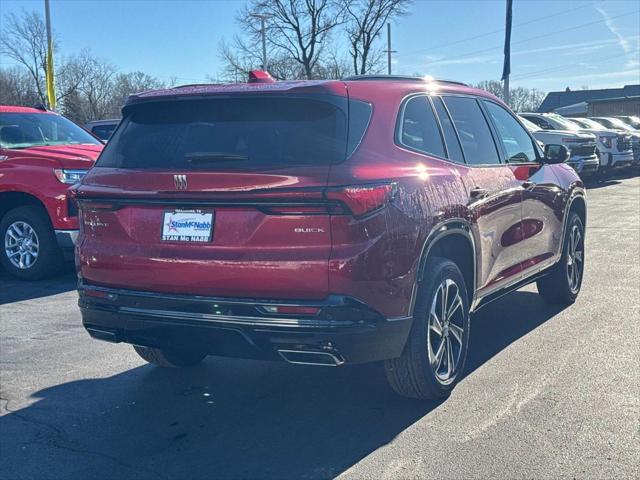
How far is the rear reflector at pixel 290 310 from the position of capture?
144 inches

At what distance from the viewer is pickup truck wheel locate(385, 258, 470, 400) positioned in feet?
13.8

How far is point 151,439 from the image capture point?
404 centimetres

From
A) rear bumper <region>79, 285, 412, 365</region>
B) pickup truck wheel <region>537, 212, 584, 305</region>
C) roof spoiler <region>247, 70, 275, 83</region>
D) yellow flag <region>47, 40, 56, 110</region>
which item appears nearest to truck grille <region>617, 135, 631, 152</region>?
pickup truck wheel <region>537, 212, 584, 305</region>

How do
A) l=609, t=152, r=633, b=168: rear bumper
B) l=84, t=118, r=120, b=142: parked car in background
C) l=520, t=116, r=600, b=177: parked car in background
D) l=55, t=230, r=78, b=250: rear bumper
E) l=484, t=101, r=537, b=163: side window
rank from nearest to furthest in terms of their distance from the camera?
1. l=484, t=101, r=537, b=163: side window
2. l=55, t=230, r=78, b=250: rear bumper
3. l=84, t=118, r=120, b=142: parked car in background
4. l=520, t=116, r=600, b=177: parked car in background
5. l=609, t=152, r=633, b=168: rear bumper

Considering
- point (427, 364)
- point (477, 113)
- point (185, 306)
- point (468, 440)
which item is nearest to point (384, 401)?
point (427, 364)

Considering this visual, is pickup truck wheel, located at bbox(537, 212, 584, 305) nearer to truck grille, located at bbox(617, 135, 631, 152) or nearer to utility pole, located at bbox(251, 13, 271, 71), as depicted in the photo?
truck grille, located at bbox(617, 135, 631, 152)

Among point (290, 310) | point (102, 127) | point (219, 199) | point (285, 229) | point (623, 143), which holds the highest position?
point (102, 127)

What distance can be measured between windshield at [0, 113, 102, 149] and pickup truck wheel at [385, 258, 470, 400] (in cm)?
632

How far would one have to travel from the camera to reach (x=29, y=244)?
8.66 metres

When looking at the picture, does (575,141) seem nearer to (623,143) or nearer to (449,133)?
(623,143)

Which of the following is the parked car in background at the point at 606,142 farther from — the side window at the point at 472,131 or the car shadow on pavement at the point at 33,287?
the side window at the point at 472,131

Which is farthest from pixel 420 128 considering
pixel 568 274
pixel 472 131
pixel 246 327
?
pixel 568 274

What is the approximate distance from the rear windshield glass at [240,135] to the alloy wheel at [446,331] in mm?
1153

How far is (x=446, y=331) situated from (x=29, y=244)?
5786 mm
